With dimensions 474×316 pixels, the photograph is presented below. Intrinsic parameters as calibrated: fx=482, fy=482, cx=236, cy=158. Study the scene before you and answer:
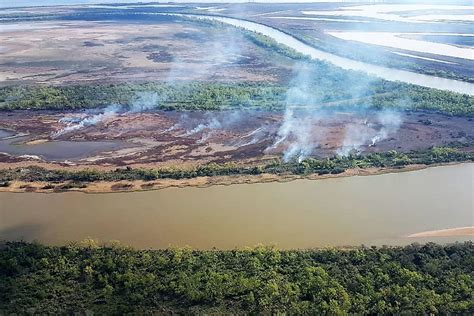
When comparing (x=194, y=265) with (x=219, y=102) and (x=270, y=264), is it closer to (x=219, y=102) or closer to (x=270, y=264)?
(x=270, y=264)

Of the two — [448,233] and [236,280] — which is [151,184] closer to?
[236,280]

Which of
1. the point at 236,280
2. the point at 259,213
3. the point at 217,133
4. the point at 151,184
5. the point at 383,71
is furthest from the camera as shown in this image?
the point at 383,71

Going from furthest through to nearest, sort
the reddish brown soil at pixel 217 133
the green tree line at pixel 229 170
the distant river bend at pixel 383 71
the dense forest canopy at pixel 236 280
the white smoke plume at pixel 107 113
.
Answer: the distant river bend at pixel 383 71
the white smoke plume at pixel 107 113
the reddish brown soil at pixel 217 133
the green tree line at pixel 229 170
the dense forest canopy at pixel 236 280

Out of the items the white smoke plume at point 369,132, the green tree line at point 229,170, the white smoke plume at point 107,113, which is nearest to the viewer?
the green tree line at point 229,170

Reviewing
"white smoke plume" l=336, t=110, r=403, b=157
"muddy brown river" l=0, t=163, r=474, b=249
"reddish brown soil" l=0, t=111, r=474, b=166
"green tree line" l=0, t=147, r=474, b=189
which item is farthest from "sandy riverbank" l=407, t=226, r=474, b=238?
"reddish brown soil" l=0, t=111, r=474, b=166

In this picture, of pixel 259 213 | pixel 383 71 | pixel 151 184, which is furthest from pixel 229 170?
pixel 383 71

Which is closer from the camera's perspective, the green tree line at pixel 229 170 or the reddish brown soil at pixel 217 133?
the green tree line at pixel 229 170

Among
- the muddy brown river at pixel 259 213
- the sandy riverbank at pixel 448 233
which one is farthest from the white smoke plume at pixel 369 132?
the sandy riverbank at pixel 448 233

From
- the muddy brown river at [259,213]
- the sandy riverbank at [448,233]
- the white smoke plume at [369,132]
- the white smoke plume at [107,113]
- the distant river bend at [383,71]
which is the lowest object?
the sandy riverbank at [448,233]

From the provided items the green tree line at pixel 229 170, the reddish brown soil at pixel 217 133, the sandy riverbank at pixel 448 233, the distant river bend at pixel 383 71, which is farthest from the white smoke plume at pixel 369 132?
the distant river bend at pixel 383 71

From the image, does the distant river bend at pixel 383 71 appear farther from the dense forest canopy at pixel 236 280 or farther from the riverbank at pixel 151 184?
the dense forest canopy at pixel 236 280

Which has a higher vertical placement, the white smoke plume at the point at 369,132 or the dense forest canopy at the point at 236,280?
the white smoke plume at the point at 369,132
